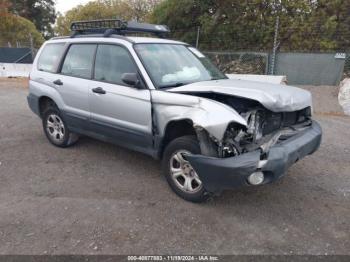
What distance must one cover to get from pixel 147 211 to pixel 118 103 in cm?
147

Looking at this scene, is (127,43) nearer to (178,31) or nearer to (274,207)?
(274,207)

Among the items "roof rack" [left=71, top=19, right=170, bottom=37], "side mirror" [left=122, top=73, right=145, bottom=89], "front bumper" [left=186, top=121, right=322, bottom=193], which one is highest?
"roof rack" [left=71, top=19, right=170, bottom=37]

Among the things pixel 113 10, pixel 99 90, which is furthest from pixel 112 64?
pixel 113 10

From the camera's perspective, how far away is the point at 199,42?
48.1 feet

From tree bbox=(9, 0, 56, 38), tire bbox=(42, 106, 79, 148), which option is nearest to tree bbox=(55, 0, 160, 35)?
tree bbox=(9, 0, 56, 38)

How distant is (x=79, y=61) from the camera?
5.00 meters

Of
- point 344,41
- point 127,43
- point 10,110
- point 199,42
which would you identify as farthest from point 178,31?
point 127,43

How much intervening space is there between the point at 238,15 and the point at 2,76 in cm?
1196

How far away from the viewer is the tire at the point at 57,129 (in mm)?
5461

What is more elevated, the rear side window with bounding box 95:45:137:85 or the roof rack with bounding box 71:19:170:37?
the roof rack with bounding box 71:19:170:37

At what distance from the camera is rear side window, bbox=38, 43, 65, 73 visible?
5371 millimetres

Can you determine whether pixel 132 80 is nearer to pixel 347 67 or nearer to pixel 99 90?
pixel 99 90

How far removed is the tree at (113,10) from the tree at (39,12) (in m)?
4.84

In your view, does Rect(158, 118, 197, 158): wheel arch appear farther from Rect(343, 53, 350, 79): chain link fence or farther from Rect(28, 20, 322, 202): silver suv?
Rect(343, 53, 350, 79): chain link fence
